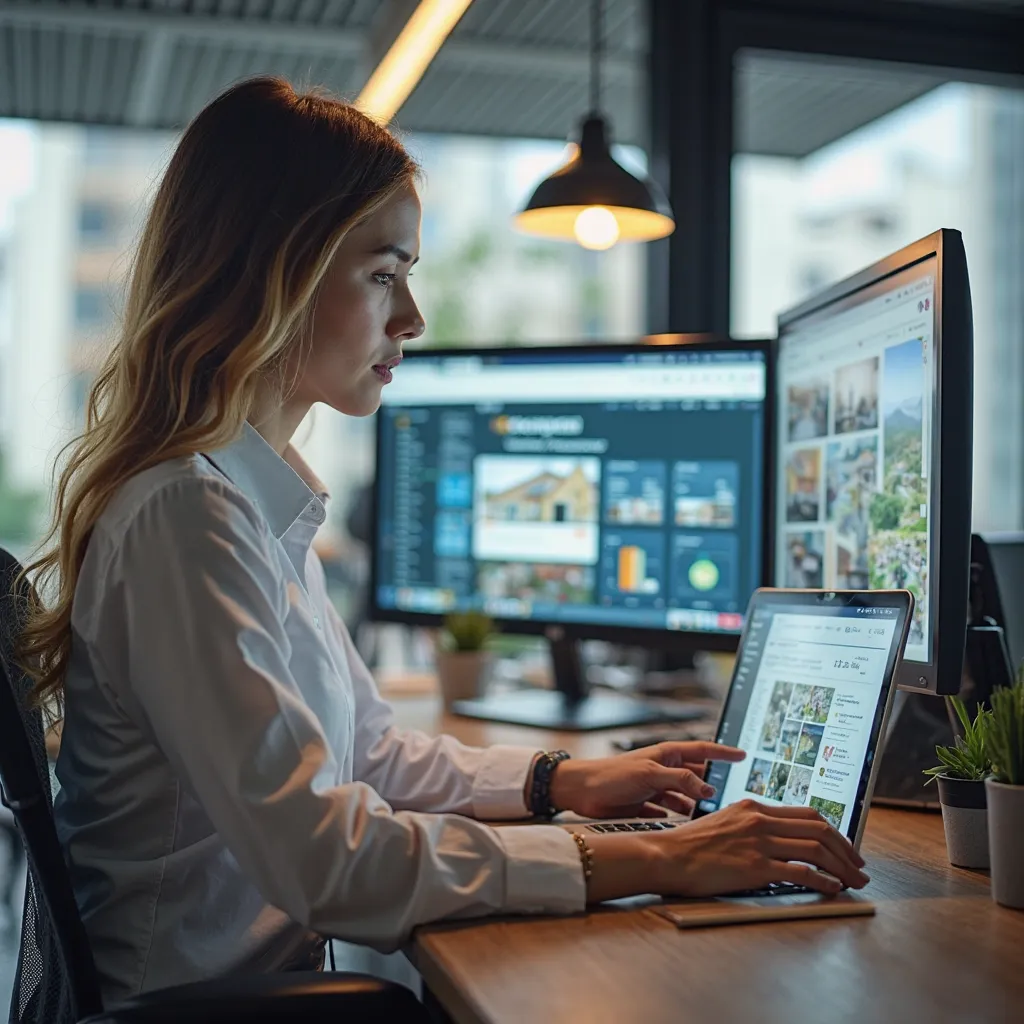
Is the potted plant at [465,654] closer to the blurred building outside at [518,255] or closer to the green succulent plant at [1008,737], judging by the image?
the blurred building outside at [518,255]

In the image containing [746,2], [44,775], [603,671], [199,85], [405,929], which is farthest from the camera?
[199,85]

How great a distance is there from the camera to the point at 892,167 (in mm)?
3992

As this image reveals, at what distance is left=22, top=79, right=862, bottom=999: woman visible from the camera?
0.85 meters

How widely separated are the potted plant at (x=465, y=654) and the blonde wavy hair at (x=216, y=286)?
0.87 m

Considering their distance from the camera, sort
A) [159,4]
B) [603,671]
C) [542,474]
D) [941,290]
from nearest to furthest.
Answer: [941,290] → [542,474] → [603,671] → [159,4]

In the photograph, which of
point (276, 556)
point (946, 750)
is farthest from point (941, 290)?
point (276, 556)

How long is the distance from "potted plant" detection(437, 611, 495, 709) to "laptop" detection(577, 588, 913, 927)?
74 cm

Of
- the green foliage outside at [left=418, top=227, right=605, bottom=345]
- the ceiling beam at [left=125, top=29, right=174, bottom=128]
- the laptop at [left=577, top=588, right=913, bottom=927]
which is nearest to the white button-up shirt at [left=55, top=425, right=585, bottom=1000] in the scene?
the laptop at [left=577, top=588, right=913, bottom=927]

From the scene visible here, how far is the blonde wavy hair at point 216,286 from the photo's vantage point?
1018mm

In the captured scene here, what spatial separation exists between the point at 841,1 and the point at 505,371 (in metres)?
1.42

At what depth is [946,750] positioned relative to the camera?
1.04 metres

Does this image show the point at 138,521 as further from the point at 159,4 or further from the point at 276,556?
the point at 159,4

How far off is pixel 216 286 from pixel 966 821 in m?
0.79

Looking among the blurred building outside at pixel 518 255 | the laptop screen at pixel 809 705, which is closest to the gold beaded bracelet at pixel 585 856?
the laptop screen at pixel 809 705
